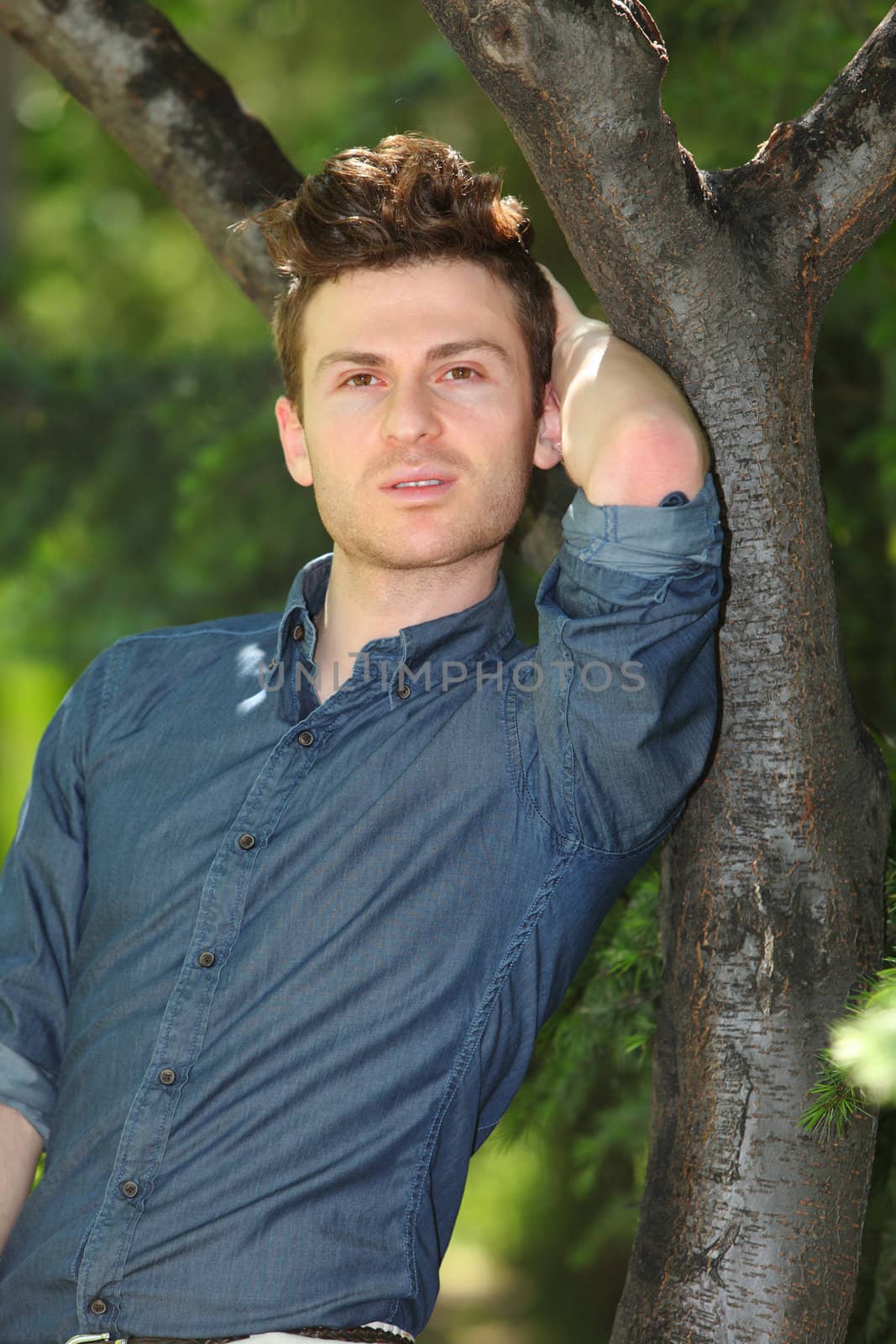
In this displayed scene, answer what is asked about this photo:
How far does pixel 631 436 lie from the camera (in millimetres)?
1670

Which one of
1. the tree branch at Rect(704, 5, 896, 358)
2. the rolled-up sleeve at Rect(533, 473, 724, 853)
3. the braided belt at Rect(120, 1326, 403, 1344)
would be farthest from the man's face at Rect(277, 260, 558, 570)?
the braided belt at Rect(120, 1326, 403, 1344)

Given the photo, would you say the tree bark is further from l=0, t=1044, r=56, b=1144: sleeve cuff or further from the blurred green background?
l=0, t=1044, r=56, b=1144: sleeve cuff

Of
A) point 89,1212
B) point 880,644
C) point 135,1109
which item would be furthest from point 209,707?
point 880,644

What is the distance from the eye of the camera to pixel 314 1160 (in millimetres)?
1697

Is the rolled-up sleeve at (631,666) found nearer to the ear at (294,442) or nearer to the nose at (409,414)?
the nose at (409,414)

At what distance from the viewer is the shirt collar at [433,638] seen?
1.98 metres

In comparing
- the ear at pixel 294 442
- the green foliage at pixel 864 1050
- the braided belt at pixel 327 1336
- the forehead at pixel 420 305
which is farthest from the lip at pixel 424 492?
the braided belt at pixel 327 1336

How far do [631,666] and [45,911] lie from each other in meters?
1.06

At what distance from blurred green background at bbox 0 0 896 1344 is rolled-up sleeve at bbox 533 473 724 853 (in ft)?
1.81

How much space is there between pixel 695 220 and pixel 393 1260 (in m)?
1.43

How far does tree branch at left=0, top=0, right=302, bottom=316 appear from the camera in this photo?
8.14ft

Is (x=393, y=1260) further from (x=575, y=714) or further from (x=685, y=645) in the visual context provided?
(x=685, y=645)

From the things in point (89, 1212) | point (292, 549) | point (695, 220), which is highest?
point (292, 549)

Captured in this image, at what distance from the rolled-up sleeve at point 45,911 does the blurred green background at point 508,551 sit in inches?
35.0
